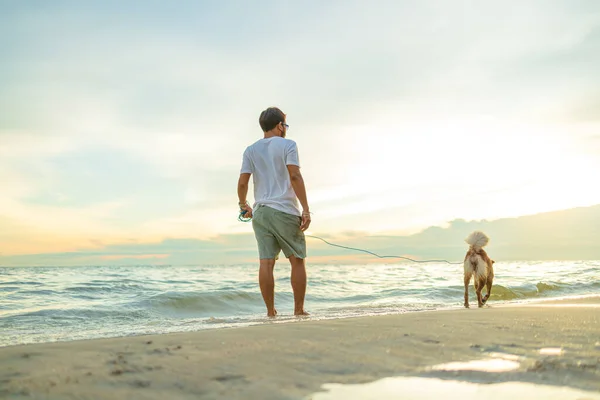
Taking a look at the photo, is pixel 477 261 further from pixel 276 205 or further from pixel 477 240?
pixel 276 205

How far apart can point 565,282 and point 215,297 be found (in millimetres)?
9798

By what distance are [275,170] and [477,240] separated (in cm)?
376

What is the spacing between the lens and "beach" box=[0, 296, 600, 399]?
1.86 meters

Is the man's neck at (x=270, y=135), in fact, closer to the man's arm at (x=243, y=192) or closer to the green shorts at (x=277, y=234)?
the man's arm at (x=243, y=192)

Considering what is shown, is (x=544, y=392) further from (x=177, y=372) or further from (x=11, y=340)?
(x=11, y=340)

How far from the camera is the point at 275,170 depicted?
5.82 metres

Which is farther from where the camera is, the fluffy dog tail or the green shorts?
the fluffy dog tail

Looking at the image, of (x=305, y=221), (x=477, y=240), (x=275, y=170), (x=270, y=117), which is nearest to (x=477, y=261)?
(x=477, y=240)

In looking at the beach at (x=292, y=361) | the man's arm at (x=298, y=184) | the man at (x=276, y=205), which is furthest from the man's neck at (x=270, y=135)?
the beach at (x=292, y=361)

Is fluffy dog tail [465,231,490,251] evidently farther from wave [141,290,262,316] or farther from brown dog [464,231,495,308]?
wave [141,290,262,316]

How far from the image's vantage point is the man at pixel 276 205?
225 inches

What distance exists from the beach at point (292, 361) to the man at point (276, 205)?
2653 mm

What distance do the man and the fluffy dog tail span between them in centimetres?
330

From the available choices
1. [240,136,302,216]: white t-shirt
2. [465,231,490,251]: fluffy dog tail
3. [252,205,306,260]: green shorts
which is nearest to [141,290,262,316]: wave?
[252,205,306,260]: green shorts
